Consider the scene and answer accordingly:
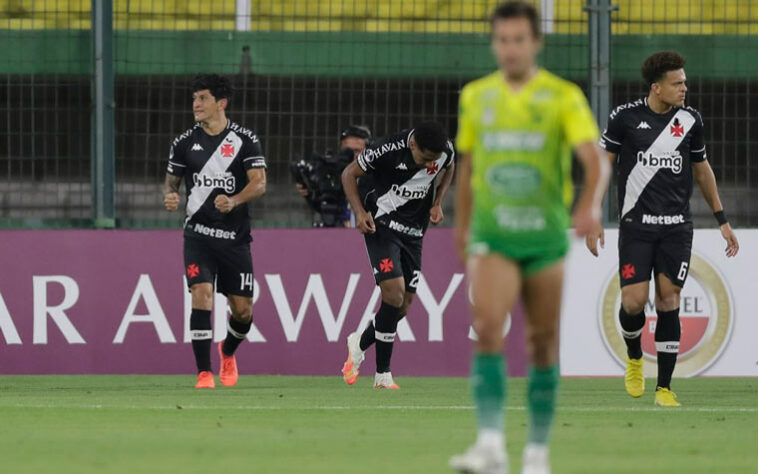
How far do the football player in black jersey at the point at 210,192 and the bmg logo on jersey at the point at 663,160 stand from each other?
291 centimetres

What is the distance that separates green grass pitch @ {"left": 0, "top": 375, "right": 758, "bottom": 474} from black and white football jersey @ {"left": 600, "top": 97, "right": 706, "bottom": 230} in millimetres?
1201

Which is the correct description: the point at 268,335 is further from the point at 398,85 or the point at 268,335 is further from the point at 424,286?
the point at 398,85

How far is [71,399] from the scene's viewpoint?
10.4 metres

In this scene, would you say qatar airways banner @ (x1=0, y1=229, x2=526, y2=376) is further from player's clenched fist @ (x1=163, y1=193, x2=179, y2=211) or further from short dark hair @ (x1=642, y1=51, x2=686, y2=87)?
short dark hair @ (x1=642, y1=51, x2=686, y2=87)

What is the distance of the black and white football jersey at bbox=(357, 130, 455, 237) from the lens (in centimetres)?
1205

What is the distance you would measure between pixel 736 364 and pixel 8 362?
6009 millimetres

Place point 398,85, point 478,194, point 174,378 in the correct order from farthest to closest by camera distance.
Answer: point 398,85
point 174,378
point 478,194

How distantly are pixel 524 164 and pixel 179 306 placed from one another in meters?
7.99

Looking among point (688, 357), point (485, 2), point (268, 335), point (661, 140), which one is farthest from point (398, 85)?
point (661, 140)

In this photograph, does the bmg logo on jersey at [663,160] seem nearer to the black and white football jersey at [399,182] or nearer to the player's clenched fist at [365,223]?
the black and white football jersey at [399,182]

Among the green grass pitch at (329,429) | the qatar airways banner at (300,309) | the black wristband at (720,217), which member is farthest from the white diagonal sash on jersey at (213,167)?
the black wristband at (720,217)

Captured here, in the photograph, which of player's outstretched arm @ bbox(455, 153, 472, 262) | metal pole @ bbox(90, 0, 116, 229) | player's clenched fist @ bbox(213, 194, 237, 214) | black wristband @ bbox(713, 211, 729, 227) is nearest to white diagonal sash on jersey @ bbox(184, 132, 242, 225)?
player's clenched fist @ bbox(213, 194, 237, 214)

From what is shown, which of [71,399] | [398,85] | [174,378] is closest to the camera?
[71,399]

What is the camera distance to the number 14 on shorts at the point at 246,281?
1222 centimetres
